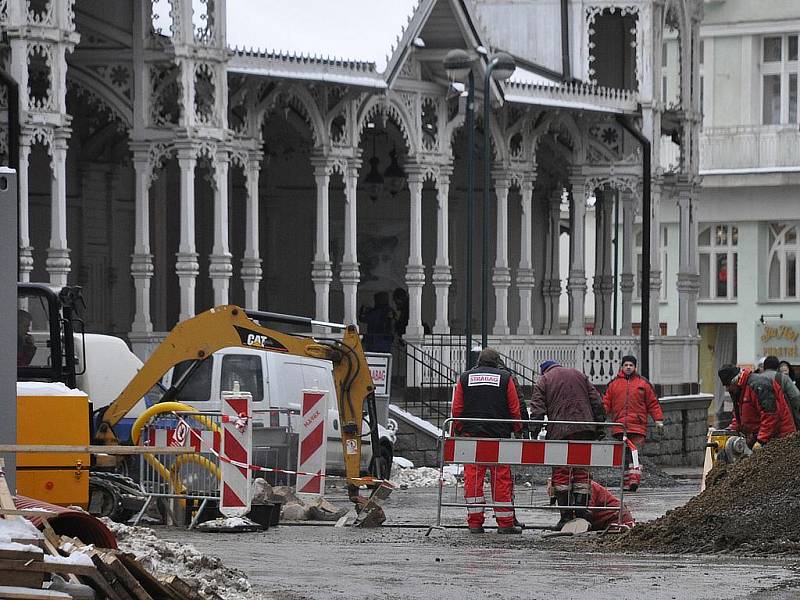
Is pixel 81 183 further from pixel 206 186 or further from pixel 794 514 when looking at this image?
pixel 794 514

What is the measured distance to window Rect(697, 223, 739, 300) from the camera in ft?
196

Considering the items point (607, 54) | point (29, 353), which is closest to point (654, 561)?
point (29, 353)

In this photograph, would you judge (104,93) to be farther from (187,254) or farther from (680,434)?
(680,434)

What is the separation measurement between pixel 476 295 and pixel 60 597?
113 feet

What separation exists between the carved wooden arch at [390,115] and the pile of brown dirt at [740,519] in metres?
18.9

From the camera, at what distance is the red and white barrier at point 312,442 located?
22.3 m

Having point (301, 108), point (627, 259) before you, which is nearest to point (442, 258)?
point (301, 108)

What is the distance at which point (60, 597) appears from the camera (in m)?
10.5

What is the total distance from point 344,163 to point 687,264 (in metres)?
10.3

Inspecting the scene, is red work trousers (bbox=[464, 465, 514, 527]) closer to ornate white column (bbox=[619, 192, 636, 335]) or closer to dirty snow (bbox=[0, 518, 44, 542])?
dirty snow (bbox=[0, 518, 44, 542])

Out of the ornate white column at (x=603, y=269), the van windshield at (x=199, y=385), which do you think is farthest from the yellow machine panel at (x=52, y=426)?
the ornate white column at (x=603, y=269)

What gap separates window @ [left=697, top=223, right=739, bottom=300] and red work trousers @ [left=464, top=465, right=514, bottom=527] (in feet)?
130

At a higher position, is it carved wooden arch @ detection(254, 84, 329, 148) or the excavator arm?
carved wooden arch @ detection(254, 84, 329, 148)

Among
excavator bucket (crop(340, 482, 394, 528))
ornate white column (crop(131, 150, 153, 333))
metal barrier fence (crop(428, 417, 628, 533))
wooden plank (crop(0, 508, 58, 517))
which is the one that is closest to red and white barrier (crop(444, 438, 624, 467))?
metal barrier fence (crop(428, 417, 628, 533))
